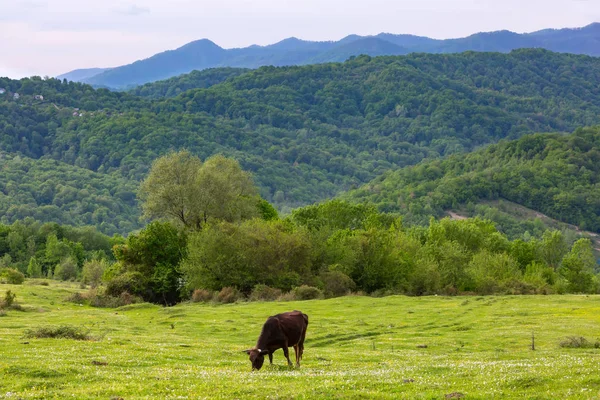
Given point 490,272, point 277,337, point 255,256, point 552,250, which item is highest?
point 277,337

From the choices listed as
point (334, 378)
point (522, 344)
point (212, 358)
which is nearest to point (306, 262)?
point (522, 344)

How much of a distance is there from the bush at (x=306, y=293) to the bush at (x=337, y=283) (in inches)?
153

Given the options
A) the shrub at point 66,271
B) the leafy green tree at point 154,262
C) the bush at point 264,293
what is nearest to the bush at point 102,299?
the leafy green tree at point 154,262

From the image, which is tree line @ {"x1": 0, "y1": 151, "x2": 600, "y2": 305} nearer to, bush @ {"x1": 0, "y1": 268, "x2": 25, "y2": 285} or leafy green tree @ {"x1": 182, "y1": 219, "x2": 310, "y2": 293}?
leafy green tree @ {"x1": 182, "y1": 219, "x2": 310, "y2": 293}

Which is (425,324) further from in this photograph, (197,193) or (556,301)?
(197,193)

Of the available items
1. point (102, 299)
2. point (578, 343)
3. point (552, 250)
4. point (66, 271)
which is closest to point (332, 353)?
point (578, 343)

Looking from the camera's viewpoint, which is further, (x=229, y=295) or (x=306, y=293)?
(x=306, y=293)

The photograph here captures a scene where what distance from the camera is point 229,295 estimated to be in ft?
217

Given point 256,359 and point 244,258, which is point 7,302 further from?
point 256,359

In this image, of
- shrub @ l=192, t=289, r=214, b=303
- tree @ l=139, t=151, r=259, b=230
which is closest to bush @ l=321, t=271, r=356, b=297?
shrub @ l=192, t=289, r=214, b=303

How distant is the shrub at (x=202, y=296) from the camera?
66938 mm

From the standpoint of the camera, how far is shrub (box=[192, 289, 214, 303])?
66938 millimetres

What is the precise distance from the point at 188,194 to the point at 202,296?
17.5 m

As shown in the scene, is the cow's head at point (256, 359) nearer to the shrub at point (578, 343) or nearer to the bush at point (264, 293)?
the shrub at point (578, 343)
